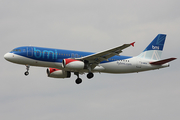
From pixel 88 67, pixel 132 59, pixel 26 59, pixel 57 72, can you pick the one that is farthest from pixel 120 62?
pixel 26 59

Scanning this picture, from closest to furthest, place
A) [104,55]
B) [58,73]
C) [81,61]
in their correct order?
1. [104,55]
2. [81,61]
3. [58,73]

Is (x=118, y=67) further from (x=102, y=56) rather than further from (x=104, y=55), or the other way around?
(x=104, y=55)

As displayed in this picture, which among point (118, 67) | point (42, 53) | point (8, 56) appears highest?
point (42, 53)

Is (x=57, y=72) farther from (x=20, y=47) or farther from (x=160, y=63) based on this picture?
(x=160, y=63)

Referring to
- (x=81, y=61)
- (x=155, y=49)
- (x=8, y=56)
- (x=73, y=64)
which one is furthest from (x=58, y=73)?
(x=155, y=49)

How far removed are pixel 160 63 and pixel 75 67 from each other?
1458 cm

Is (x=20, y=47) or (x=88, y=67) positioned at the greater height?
(x=20, y=47)

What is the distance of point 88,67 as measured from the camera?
5106cm

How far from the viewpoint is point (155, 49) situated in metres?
58.8

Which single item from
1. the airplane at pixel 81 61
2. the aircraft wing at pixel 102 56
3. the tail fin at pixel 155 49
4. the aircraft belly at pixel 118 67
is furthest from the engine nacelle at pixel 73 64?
the tail fin at pixel 155 49

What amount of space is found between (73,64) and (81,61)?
5.40 ft

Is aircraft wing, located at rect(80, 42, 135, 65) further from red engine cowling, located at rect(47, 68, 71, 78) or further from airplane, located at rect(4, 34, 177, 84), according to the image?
red engine cowling, located at rect(47, 68, 71, 78)

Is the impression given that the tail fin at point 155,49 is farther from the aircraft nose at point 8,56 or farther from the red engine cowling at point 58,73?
the aircraft nose at point 8,56

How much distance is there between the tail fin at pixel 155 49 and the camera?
2267 inches
